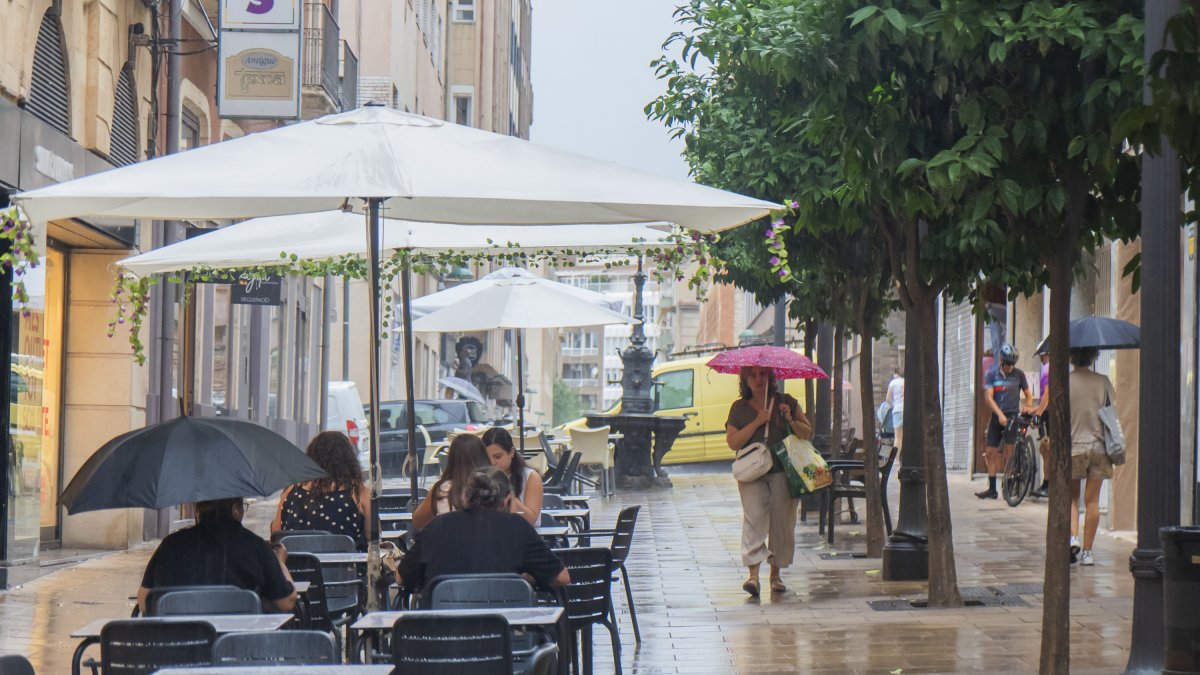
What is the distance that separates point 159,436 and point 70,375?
10880 millimetres

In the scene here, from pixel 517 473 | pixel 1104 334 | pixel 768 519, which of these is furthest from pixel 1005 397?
pixel 517 473

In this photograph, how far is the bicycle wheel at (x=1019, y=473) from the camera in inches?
803

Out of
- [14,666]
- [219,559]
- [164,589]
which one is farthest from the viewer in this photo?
[219,559]

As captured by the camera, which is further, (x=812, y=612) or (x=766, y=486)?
(x=766, y=486)

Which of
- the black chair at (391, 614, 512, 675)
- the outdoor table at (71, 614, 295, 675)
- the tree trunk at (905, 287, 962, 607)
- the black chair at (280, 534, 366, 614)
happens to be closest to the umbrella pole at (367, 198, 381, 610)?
the black chair at (280, 534, 366, 614)

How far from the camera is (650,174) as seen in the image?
7.66 metres

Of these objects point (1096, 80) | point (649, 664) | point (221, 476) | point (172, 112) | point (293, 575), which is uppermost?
point (172, 112)

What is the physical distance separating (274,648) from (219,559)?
1.59m

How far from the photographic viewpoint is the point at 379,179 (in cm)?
735

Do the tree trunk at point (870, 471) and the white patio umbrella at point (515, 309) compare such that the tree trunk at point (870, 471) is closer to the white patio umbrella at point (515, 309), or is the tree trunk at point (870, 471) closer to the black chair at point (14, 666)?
the white patio umbrella at point (515, 309)

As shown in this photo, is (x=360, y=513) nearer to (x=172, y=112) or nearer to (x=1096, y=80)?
(x=1096, y=80)

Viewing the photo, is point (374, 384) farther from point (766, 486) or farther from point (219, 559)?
point (766, 486)

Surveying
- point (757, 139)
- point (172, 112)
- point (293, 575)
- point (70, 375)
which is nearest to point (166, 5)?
point (172, 112)

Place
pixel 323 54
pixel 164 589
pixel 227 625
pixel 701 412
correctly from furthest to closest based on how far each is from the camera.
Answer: pixel 701 412, pixel 323 54, pixel 164 589, pixel 227 625
